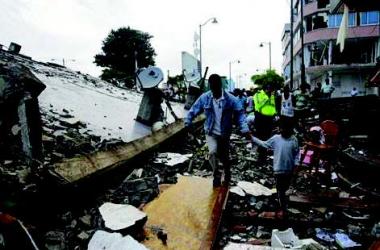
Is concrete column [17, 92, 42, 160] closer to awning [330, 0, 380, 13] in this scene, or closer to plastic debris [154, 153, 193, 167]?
plastic debris [154, 153, 193, 167]

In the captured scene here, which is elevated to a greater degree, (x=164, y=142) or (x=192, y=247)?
(x=164, y=142)

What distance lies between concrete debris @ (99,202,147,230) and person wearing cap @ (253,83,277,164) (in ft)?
16.2

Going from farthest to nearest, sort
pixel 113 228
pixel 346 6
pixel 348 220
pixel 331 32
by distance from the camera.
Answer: pixel 331 32
pixel 346 6
pixel 348 220
pixel 113 228

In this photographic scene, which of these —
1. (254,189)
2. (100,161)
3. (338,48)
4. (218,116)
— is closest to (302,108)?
(254,189)

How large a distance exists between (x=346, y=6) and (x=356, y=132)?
3.38 metres

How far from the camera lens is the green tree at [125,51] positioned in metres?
55.4

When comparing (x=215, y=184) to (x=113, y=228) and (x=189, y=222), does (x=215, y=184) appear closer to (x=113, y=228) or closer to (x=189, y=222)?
(x=189, y=222)

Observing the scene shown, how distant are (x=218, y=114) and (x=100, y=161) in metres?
1.83

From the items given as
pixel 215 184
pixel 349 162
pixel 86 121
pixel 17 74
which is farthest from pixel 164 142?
pixel 17 74

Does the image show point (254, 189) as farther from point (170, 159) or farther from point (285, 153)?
point (170, 159)

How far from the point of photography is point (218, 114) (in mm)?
5922

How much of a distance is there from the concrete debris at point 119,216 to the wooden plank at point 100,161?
17.6 inches

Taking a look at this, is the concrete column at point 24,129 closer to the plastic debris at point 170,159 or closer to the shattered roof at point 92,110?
the shattered roof at point 92,110

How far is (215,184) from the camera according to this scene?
6109 millimetres
